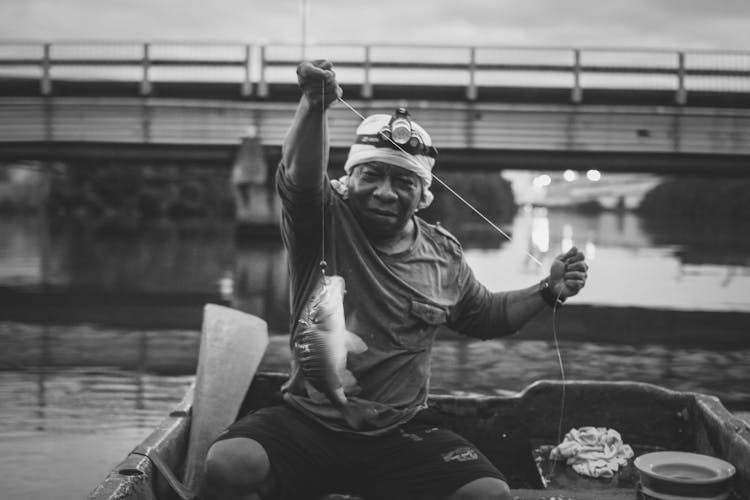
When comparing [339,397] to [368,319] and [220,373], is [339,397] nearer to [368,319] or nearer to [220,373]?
[368,319]

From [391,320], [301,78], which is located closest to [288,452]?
[391,320]

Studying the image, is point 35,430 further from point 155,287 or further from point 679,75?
point 679,75

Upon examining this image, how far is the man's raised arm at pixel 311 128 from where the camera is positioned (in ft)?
11.5

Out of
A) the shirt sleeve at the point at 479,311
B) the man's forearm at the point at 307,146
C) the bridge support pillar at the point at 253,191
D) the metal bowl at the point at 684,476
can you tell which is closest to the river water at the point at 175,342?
the shirt sleeve at the point at 479,311

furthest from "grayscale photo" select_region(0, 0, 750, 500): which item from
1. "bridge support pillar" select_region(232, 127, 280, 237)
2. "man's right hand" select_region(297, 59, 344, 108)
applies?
"bridge support pillar" select_region(232, 127, 280, 237)

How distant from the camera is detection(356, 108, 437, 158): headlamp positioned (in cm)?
393

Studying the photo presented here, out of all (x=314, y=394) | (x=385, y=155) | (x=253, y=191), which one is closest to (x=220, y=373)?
(x=314, y=394)

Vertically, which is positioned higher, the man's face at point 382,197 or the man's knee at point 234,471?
the man's face at point 382,197

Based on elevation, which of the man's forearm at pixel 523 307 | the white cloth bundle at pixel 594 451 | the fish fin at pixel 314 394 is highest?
the man's forearm at pixel 523 307

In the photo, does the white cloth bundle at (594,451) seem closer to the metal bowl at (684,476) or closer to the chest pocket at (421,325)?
the metal bowl at (684,476)

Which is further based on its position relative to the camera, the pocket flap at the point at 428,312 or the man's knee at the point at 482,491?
the pocket flap at the point at 428,312

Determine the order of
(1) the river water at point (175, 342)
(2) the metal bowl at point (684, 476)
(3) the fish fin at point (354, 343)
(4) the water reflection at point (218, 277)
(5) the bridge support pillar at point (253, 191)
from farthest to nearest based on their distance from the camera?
(5) the bridge support pillar at point (253, 191) < (4) the water reflection at point (218, 277) < (1) the river water at point (175, 342) < (2) the metal bowl at point (684, 476) < (3) the fish fin at point (354, 343)

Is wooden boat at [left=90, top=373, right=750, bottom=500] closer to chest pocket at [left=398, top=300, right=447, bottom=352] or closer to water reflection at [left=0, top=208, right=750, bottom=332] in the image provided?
chest pocket at [left=398, top=300, right=447, bottom=352]

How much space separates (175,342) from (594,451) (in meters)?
6.44
